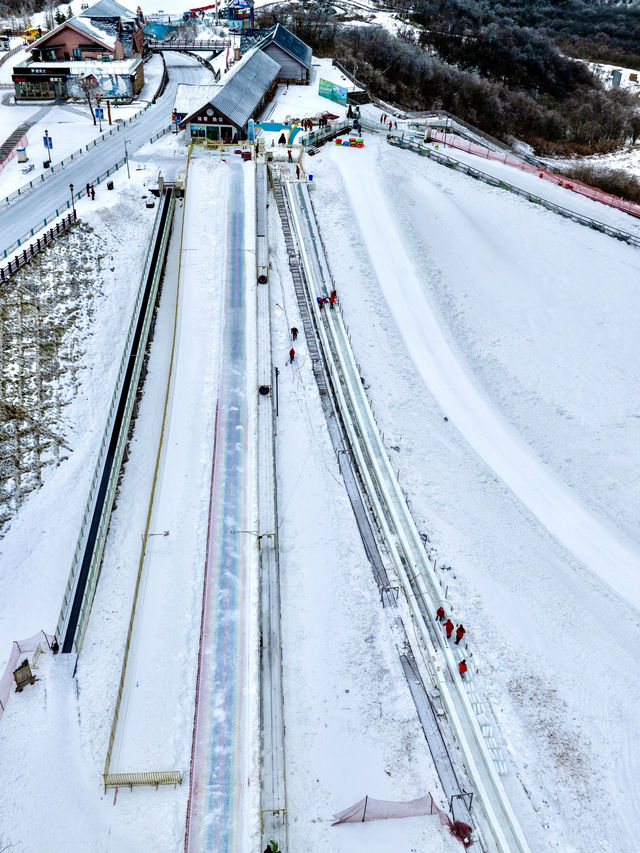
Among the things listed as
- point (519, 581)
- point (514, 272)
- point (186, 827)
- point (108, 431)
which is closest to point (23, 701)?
point (186, 827)

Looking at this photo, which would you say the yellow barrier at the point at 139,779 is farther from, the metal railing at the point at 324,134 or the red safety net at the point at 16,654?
the metal railing at the point at 324,134

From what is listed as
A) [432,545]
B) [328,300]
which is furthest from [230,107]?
[432,545]

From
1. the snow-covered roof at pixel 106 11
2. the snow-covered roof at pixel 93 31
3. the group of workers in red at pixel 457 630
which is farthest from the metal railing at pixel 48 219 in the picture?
the snow-covered roof at pixel 106 11

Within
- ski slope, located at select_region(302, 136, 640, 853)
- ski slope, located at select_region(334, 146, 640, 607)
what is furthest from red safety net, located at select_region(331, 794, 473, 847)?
ski slope, located at select_region(334, 146, 640, 607)

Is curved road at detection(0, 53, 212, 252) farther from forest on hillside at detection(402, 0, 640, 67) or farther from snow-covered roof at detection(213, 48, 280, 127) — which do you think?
forest on hillside at detection(402, 0, 640, 67)

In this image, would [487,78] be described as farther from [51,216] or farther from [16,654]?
[16,654]

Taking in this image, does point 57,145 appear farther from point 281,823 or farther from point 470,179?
point 281,823
